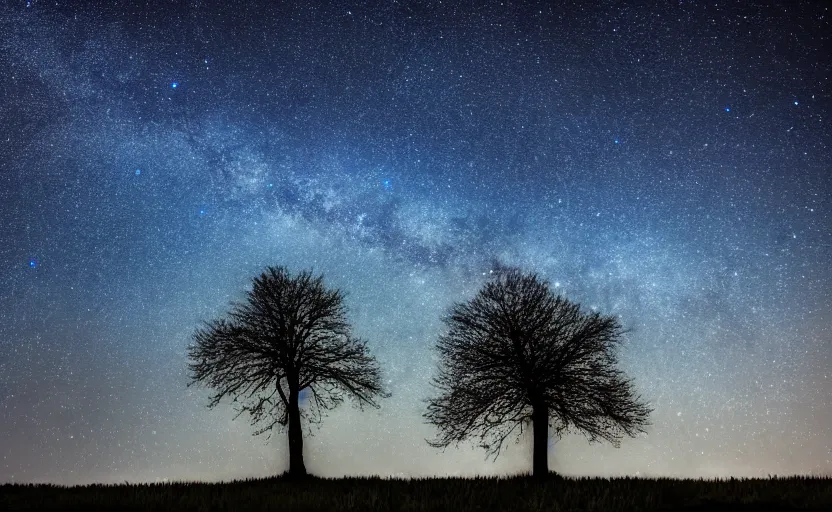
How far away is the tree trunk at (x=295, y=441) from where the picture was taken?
25156mm

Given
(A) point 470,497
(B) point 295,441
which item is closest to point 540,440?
(B) point 295,441

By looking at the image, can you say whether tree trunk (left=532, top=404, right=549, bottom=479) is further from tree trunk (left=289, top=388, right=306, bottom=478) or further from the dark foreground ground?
tree trunk (left=289, top=388, right=306, bottom=478)

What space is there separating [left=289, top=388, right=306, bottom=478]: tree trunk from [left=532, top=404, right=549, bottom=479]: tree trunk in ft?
29.6

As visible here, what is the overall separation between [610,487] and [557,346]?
9221 millimetres

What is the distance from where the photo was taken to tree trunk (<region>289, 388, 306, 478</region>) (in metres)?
25.2

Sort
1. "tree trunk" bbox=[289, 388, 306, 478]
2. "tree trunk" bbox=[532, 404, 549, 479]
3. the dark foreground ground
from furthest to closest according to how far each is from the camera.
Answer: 1. "tree trunk" bbox=[289, 388, 306, 478]
2. "tree trunk" bbox=[532, 404, 549, 479]
3. the dark foreground ground

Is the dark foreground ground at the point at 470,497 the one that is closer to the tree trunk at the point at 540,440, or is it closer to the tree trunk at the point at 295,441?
the tree trunk at the point at 540,440

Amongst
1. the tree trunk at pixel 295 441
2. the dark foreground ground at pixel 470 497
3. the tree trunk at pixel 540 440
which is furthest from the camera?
the tree trunk at pixel 295 441

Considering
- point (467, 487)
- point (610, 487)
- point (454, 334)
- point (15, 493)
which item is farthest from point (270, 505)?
point (454, 334)

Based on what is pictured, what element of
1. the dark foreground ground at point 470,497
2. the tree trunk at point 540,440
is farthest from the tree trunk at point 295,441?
the tree trunk at point 540,440

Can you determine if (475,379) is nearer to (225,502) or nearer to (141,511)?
(225,502)

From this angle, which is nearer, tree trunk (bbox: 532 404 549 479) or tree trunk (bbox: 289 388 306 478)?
tree trunk (bbox: 532 404 549 479)

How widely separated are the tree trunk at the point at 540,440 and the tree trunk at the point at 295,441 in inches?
355

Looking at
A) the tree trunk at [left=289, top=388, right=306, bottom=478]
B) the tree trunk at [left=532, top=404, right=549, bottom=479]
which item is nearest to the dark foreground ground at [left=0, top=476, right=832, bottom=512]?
the tree trunk at [left=532, top=404, right=549, bottom=479]
